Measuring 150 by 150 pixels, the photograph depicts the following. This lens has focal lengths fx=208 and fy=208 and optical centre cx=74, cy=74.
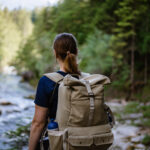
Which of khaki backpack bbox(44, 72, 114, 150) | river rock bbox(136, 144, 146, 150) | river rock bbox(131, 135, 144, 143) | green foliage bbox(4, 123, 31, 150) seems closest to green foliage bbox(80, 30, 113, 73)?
river rock bbox(131, 135, 144, 143)

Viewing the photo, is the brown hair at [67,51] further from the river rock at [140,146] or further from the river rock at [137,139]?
the river rock at [137,139]

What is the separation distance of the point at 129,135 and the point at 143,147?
134 cm

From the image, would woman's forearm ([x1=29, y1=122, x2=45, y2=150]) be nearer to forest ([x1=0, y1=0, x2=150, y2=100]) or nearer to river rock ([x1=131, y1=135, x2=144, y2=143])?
river rock ([x1=131, y1=135, x2=144, y2=143])

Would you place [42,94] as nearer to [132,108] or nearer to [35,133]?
[35,133]

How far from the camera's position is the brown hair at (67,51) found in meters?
1.77

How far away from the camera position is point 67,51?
1.78 metres

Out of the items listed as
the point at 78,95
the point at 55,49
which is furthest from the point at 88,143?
the point at 55,49

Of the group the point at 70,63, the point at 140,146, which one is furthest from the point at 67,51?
the point at 140,146

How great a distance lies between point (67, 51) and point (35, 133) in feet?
2.46

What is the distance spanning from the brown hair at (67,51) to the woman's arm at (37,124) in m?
Result: 0.40

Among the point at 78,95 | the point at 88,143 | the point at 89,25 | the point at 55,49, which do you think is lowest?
the point at 88,143

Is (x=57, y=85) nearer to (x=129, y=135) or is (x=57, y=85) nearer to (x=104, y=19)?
(x=129, y=135)

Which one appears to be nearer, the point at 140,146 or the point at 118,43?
the point at 140,146

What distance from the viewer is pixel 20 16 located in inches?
2517
